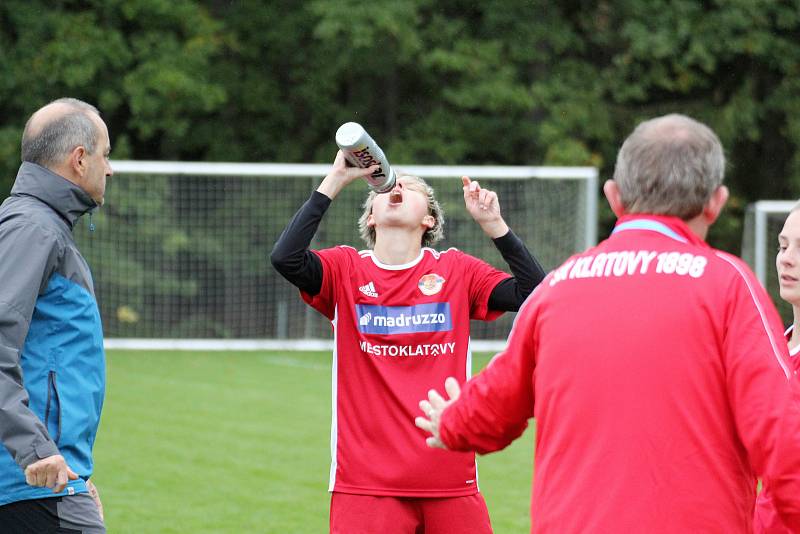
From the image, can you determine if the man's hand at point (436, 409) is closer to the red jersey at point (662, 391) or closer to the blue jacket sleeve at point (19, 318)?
the red jersey at point (662, 391)

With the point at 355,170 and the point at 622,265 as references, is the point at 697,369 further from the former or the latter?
the point at 355,170

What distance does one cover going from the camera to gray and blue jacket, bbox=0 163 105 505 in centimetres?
342

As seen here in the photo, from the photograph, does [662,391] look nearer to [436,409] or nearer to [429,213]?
[436,409]

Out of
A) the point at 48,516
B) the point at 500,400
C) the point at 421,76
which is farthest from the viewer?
the point at 421,76

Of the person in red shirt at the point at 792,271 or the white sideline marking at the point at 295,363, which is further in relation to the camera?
the white sideline marking at the point at 295,363

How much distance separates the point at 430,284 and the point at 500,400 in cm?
176

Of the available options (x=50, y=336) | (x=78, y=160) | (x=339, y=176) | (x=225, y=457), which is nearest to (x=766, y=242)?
(x=225, y=457)

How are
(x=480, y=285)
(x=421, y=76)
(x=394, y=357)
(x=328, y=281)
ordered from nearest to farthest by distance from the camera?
(x=394, y=357), (x=328, y=281), (x=480, y=285), (x=421, y=76)

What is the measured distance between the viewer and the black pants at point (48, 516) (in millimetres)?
3598

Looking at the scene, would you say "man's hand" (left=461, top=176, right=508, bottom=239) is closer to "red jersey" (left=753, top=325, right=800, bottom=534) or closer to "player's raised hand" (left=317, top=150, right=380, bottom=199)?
"player's raised hand" (left=317, top=150, right=380, bottom=199)

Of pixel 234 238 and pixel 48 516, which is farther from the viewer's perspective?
pixel 234 238

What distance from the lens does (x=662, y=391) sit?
8.70 ft

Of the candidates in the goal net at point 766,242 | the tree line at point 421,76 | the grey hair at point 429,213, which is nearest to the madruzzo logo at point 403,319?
the grey hair at point 429,213

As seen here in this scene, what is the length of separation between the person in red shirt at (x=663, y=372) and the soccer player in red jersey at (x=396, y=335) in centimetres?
160
